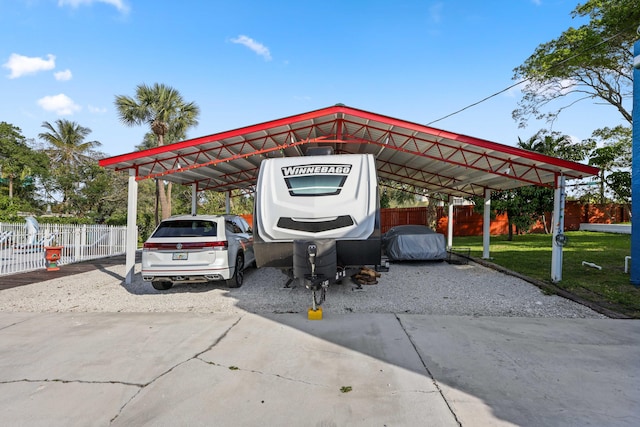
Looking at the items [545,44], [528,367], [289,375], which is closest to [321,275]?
[289,375]

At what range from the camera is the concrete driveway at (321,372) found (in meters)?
2.75

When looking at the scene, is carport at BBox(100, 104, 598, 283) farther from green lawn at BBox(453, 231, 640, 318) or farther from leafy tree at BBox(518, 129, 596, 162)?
leafy tree at BBox(518, 129, 596, 162)

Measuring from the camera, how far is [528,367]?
361 centimetres

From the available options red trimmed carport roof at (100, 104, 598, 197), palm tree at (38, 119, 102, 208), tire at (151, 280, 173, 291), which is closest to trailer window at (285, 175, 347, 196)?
red trimmed carport roof at (100, 104, 598, 197)

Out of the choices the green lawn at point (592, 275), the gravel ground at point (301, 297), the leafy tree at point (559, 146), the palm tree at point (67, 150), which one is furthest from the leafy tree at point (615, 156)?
the palm tree at point (67, 150)

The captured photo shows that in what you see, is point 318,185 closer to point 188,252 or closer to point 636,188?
point 188,252

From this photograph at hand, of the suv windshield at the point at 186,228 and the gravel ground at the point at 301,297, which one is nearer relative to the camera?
the gravel ground at the point at 301,297

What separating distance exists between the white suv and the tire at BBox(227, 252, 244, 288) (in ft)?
1.52

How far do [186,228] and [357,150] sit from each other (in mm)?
8196

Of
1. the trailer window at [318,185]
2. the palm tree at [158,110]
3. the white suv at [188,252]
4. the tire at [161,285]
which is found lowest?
the tire at [161,285]

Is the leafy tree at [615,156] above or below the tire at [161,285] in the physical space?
above

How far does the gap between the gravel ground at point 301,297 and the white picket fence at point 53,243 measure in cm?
233

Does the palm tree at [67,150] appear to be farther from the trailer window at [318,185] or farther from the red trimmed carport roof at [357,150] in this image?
the trailer window at [318,185]

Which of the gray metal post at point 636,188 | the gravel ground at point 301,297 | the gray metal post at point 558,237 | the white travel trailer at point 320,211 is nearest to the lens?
the white travel trailer at point 320,211
